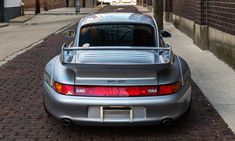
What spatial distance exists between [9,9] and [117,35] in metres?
20.7

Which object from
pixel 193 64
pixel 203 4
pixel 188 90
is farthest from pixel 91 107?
pixel 203 4

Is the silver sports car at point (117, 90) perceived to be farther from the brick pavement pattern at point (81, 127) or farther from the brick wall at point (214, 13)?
the brick wall at point (214, 13)

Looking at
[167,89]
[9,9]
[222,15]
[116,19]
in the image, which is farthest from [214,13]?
[9,9]

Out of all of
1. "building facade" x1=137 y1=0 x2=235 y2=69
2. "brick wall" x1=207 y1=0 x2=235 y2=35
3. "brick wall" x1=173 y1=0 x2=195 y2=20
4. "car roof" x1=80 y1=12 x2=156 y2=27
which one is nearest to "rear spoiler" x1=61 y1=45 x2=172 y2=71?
"car roof" x1=80 y1=12 x2=156 y2=27

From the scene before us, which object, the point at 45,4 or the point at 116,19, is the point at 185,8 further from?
the point at 45,4

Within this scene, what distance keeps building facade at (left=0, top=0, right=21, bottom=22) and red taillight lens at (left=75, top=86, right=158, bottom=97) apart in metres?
20.1

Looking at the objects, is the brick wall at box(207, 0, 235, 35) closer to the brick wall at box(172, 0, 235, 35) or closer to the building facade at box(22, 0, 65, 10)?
the brick wall at box(172, 0, 235, 35)

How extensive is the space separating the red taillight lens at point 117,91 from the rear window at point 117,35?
120 cm

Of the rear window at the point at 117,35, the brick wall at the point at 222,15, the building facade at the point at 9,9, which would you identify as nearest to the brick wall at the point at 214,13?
the brick wall at the point at 222,15

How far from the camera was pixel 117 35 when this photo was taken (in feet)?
21.4

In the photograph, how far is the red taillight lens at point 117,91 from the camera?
5297 mm

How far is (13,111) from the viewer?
6.94 m

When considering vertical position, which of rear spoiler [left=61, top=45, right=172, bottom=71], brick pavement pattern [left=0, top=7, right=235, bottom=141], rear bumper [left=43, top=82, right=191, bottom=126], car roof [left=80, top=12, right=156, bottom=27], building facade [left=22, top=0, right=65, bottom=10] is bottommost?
brick pavement pattern [left=0, top=7, right=235, bottom=141]

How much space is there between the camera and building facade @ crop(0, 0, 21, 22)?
24.6m
